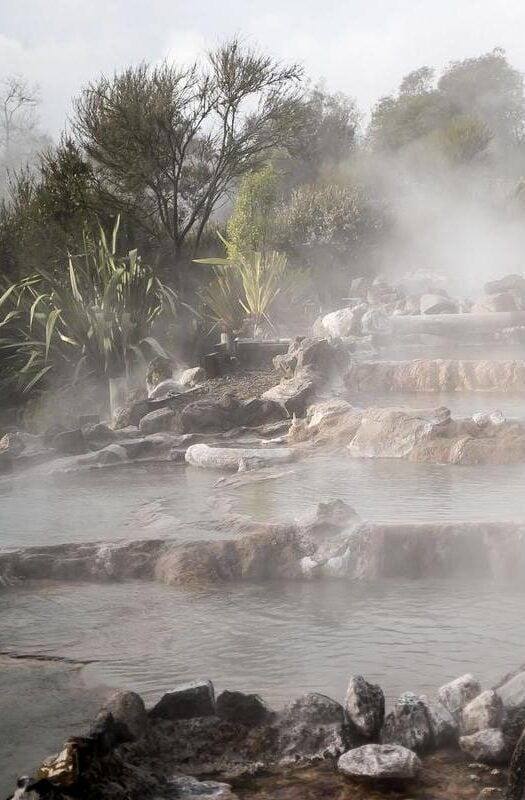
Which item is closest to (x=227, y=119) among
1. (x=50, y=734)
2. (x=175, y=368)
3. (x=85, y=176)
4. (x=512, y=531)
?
(x=85, y=176)

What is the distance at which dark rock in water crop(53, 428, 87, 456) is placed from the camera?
880cm

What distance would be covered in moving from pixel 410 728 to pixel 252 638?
113cm

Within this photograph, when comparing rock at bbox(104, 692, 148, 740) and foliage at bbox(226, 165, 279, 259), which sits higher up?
foliage at bbox(226, 165, 279, 259)

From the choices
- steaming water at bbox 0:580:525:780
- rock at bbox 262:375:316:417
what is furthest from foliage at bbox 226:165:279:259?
steaming water at bbox 0:580:525:780

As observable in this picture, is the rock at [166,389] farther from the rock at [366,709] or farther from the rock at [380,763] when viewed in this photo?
the rock at [380,763]

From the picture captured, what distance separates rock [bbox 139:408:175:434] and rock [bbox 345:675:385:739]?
673cm

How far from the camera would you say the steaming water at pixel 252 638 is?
3.26 m

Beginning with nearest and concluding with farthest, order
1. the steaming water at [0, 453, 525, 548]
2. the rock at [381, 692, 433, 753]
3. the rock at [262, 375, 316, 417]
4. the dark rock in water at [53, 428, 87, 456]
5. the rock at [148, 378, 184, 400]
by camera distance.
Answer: the rock at [381, 692, 433, 753]
the steaming water at [0, 453, 525, 548]
the dark rock in water at [53, 428, 87, 456]
the rock at [262, 375, 316, 417]
the rock at [148, 378, 184, 400]

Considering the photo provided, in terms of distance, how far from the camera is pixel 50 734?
2943mm

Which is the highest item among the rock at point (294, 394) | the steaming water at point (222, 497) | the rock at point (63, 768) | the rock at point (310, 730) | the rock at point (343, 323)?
the rock at point (343, 323)

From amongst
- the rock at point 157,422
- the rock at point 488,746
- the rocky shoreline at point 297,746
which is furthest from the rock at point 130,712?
the rock at point 157,422

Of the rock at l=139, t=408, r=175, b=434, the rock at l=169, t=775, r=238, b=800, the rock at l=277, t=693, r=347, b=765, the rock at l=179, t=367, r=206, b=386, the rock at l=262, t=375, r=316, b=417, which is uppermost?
the rock at l=179, t=367, r=206, b=386

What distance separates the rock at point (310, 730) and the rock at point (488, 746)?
33 centimetres

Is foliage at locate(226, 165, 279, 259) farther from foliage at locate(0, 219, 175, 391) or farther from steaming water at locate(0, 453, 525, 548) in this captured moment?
steaming water at locate(0, 453, 525, 548)
